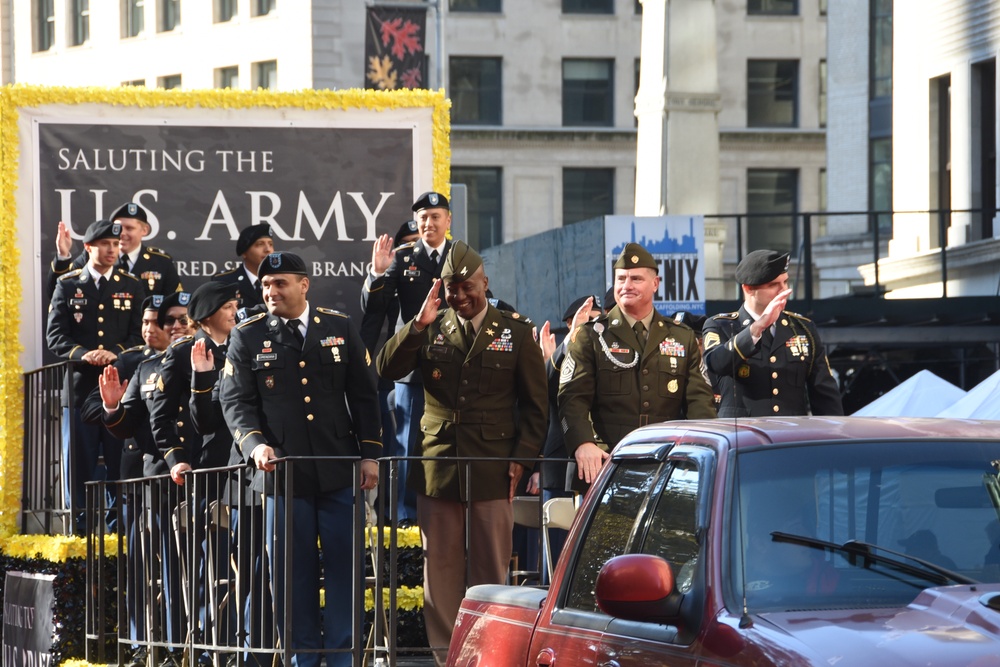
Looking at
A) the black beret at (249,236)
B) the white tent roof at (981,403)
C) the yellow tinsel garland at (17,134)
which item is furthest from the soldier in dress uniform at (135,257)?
the white tent roof at (981,403)

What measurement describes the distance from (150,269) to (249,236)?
0.79 m

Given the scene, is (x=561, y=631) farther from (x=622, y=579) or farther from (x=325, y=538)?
(x=325, y=538)

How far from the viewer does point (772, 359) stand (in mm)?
9906

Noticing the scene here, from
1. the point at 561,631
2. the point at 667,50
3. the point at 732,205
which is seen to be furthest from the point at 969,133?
the point at 732,205

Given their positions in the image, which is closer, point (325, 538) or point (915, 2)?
point (325, 538)

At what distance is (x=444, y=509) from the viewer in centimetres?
944

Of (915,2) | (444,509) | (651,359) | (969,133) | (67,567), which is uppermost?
(915,2)

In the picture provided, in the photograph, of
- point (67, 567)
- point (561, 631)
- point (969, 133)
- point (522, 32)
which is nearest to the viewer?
point (561, 631)

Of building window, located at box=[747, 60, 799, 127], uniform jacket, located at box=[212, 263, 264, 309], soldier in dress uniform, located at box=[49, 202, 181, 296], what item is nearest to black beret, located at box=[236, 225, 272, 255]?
uniform jacket, located at box=[212, 263, 264, 309]

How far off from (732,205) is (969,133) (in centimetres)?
3129

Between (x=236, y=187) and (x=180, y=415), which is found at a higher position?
(x=236, y=187)

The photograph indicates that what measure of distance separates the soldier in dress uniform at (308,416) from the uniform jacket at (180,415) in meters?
0.93

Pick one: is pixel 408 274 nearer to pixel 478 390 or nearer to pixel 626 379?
pixel 478 390

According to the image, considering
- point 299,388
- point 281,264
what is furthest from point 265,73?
point 299,388
